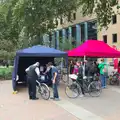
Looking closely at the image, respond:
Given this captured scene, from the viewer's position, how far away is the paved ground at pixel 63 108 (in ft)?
32.2

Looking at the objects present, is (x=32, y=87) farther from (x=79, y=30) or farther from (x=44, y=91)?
(x=79, y=30)

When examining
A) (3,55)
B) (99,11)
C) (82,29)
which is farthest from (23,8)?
(82,29)

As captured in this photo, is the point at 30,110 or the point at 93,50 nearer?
the point at 30,110

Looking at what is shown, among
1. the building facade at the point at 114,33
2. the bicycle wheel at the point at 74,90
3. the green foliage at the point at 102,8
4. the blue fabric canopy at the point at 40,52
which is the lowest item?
the bicycle wheel at the point at 74,90

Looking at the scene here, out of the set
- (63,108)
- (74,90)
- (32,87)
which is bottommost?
(63,108)

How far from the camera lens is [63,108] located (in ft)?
37.2

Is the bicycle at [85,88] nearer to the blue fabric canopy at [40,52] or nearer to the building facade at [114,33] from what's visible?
the blue fabric canopy at [40,52]

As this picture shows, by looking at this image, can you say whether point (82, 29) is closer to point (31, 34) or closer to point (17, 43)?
point (17, 43)

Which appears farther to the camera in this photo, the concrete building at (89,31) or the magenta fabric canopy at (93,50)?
the concrete building at (89,31)

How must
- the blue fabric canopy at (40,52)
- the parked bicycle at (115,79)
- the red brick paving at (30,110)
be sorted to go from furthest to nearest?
the parked bicycle at (115,79) < the blue fabric canopy at (40,52) < the red brick paving at (30,110)

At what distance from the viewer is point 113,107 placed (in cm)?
1141

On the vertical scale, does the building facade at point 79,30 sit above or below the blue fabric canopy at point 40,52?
above

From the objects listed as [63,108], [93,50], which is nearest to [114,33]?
[93,50]

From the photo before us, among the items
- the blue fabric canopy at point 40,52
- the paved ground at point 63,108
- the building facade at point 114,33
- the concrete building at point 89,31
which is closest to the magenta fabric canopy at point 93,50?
the blue fabric canopy at point 40,52
